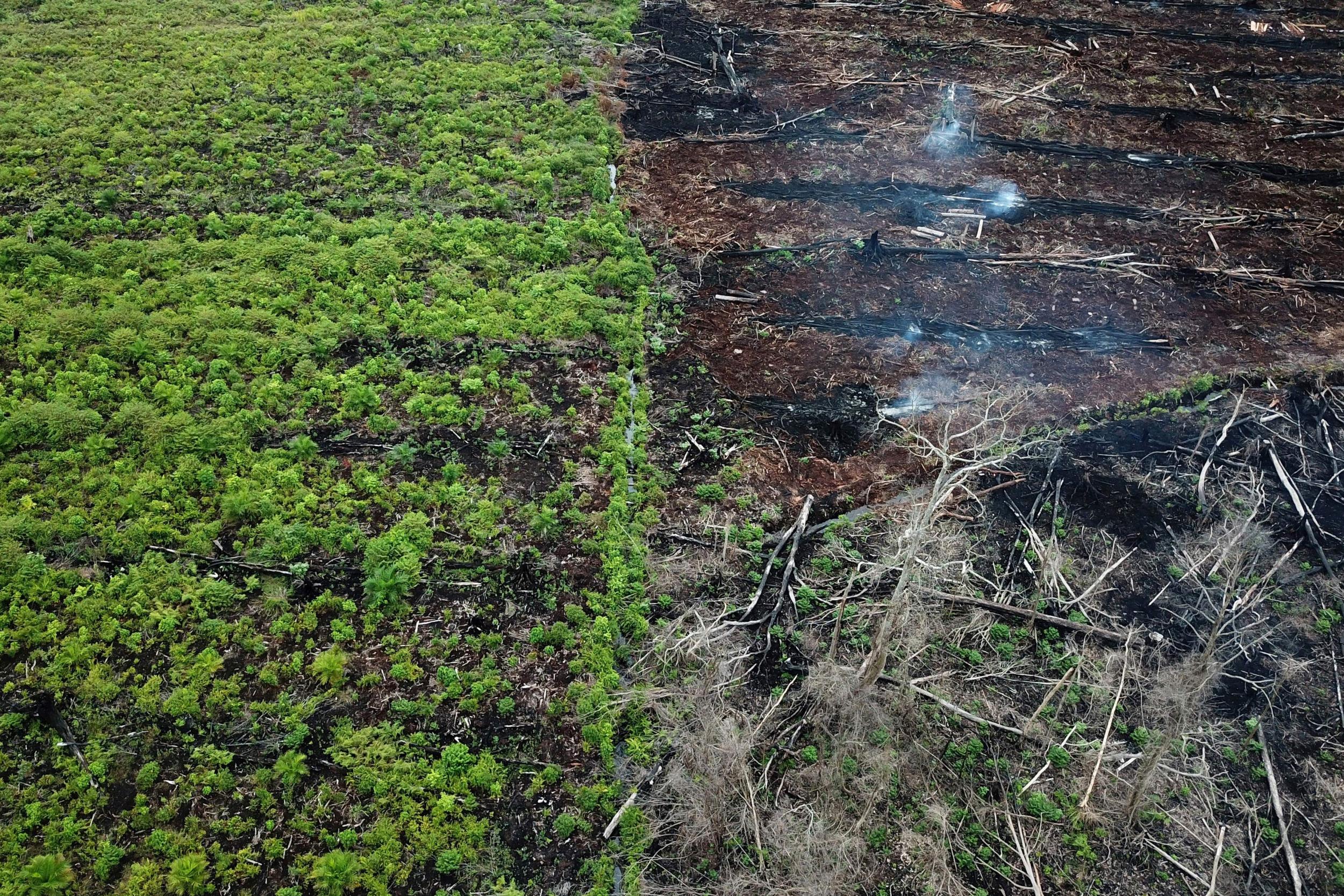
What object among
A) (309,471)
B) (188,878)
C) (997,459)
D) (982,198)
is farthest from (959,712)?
(982,198)

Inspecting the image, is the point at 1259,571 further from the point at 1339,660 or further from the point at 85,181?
the point at 85,181

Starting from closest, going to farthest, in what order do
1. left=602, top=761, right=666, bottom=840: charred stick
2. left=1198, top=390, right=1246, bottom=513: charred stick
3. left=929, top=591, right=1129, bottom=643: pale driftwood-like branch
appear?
left=602, top=761, right=666, bottom=840: charred stick
left=929, top=591, right=1129, bottom=643: pale driftwood-like branch
left=1198, top=390, right=1246, bottom=513: charred stick

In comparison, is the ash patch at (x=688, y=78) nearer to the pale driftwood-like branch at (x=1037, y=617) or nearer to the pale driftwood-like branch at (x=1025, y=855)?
the pale driftwood-like branch at (x=1037, y=617)

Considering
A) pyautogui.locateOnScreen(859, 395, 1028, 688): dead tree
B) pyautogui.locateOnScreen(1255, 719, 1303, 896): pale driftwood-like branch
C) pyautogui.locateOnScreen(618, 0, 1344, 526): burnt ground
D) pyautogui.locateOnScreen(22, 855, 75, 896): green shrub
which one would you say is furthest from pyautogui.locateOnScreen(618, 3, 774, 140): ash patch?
pyautogui.locateOnScreen(22, 855, 75, 896): green shrub

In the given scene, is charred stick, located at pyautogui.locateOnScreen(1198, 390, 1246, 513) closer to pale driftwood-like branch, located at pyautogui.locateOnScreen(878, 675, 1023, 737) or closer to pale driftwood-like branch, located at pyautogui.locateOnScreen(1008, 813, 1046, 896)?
pale driftwood-like branch, located at pyautogui.locateOnScreen(878, 675, 1023, 737)

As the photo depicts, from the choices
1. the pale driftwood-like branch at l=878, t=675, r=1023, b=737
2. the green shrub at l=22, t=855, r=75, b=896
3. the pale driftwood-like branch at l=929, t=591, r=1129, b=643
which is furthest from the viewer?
the pale driftwood-like branch at l=929, t=591, r=1129, b=643

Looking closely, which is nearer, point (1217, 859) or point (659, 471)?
point (1217, 859)

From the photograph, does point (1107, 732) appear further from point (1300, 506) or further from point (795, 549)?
point (1300, 506)
